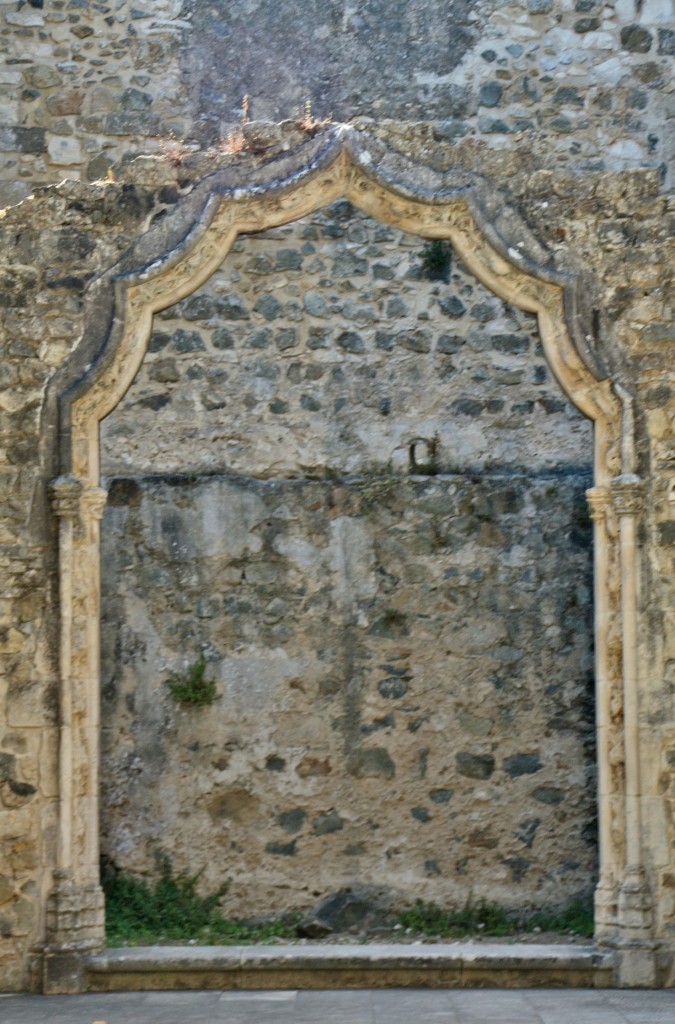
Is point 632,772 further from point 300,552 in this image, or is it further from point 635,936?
point 300,552

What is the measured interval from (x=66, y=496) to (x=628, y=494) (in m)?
2.37

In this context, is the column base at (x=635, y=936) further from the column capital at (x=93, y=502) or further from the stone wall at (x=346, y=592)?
the column capital at (x=93, y=502)

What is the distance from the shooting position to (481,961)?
603cm

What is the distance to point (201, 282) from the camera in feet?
21.3

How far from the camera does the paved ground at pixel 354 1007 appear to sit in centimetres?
541

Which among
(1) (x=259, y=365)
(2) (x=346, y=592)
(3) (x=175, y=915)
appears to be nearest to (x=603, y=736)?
(2) (x=346, y=592)

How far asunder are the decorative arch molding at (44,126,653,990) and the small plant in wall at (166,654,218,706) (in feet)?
3.89

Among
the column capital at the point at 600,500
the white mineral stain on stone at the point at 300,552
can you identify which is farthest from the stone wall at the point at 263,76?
the column capital at the point at 600,500

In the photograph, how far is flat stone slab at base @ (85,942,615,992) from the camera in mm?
5992

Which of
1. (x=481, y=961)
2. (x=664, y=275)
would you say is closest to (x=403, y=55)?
(x=664, y=275)

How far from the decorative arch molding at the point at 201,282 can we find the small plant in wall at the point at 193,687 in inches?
46.7

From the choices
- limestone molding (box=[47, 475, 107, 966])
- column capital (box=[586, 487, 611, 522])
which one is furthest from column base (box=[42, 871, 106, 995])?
column capital (box=[586, 487, 611, 522])

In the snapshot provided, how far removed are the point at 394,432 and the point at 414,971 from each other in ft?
9.32

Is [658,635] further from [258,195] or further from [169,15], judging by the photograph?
[169,15]
